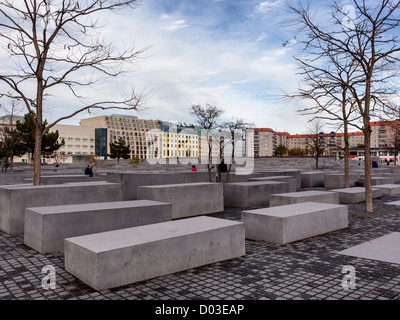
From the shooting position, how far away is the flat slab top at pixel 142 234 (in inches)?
181

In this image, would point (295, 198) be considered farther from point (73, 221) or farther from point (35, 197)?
point (35, 197)

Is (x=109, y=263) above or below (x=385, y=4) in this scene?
below

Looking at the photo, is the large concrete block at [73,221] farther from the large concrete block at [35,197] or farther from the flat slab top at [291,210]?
the flat slab top at [291,210]

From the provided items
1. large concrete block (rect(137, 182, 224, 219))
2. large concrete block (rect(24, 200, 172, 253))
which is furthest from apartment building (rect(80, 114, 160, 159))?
large concrete block (rect(24, 200, 172, 253))

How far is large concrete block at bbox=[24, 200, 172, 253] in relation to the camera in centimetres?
625

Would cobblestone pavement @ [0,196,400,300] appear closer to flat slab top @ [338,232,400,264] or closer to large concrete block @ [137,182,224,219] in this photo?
flat slab top @ [338,232,400,264]

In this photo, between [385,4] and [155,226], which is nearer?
[155,226]

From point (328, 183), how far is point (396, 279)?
1657 cm

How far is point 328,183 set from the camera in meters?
20.4

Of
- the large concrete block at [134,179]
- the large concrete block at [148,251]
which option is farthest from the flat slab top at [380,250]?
the large concrete block at [134,179]

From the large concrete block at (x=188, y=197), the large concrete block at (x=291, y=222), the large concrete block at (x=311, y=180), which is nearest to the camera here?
the large concrete block at (x=291, y=222)

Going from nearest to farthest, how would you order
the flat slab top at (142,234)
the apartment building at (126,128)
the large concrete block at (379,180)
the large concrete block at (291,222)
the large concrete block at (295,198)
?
the flat slab top at (142,234), the large concrete block at (291,222), the large concrete block at (295,198), the large concrete block at (379,180), the apartment building at (126,128)

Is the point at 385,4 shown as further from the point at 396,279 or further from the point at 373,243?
the point at 396,279

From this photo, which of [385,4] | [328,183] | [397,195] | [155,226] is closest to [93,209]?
[155,226]
